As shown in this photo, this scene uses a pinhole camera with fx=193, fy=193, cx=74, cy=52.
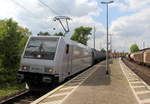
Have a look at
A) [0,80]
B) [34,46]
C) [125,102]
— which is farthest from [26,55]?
[125,102]

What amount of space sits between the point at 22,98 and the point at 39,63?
2.26 metres

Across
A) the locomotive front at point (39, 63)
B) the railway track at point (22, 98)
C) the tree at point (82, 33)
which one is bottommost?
the railway track at point (22, 98)

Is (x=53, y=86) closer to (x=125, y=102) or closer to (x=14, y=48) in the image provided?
(x=125, y=102)

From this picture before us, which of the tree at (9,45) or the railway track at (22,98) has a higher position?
the tree at (9,45)

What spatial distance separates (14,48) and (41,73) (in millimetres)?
8361

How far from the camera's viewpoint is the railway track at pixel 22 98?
28.7ft

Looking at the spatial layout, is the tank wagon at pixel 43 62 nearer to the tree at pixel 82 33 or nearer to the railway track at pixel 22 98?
the railway track at pixel 22 98

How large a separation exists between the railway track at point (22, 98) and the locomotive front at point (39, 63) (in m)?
0.65

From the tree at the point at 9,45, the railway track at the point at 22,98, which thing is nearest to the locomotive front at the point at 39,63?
the railway track at the point at 22,98

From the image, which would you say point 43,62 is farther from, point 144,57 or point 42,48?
point 144,57

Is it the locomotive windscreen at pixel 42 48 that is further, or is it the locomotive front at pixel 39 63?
the locomotive windscreen at pixel 42 48

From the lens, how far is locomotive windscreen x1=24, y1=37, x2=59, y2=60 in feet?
37.3

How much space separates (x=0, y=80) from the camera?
609 inches

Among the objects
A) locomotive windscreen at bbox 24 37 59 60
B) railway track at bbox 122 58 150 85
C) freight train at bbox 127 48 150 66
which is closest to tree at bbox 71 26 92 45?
freight train at bbox 127 48 150 66
